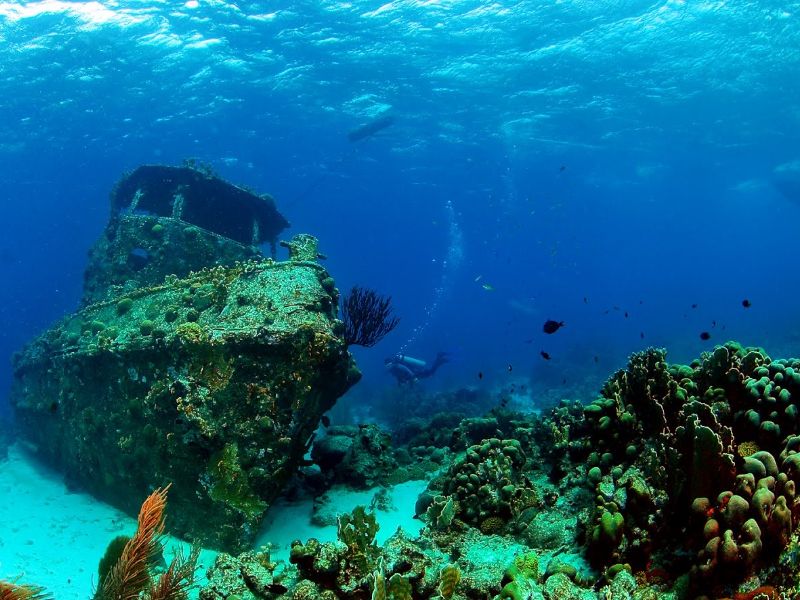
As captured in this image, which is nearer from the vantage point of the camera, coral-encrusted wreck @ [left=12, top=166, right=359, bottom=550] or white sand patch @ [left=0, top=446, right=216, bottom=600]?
coral-encrusted wreck @ [left=12, top=166, right=359, bottom=550]

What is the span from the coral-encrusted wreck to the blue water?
9132 millimetres

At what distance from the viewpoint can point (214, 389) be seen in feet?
23.4

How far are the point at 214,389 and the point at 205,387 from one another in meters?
0.15

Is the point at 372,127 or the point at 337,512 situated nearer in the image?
the point at 337,512

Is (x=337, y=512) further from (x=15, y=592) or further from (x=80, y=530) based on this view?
(x=15, y=592)

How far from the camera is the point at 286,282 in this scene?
8547mm

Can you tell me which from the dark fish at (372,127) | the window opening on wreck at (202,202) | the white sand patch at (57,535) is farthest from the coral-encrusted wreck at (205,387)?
the dark fish at (372,127)

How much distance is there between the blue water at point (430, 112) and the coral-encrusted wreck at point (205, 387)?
30.0 feet

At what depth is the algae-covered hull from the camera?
6.96m

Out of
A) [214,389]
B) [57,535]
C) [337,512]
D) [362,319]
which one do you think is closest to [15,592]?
[214,389]

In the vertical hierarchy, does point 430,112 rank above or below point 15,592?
below

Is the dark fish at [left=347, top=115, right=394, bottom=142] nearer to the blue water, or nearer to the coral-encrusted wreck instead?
the blue water

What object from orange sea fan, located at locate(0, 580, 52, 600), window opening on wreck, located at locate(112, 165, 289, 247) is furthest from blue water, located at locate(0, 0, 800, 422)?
orange sea fan, located at locate(0, 580, 52, 600)

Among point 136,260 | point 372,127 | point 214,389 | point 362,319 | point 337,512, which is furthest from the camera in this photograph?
point 372,127
